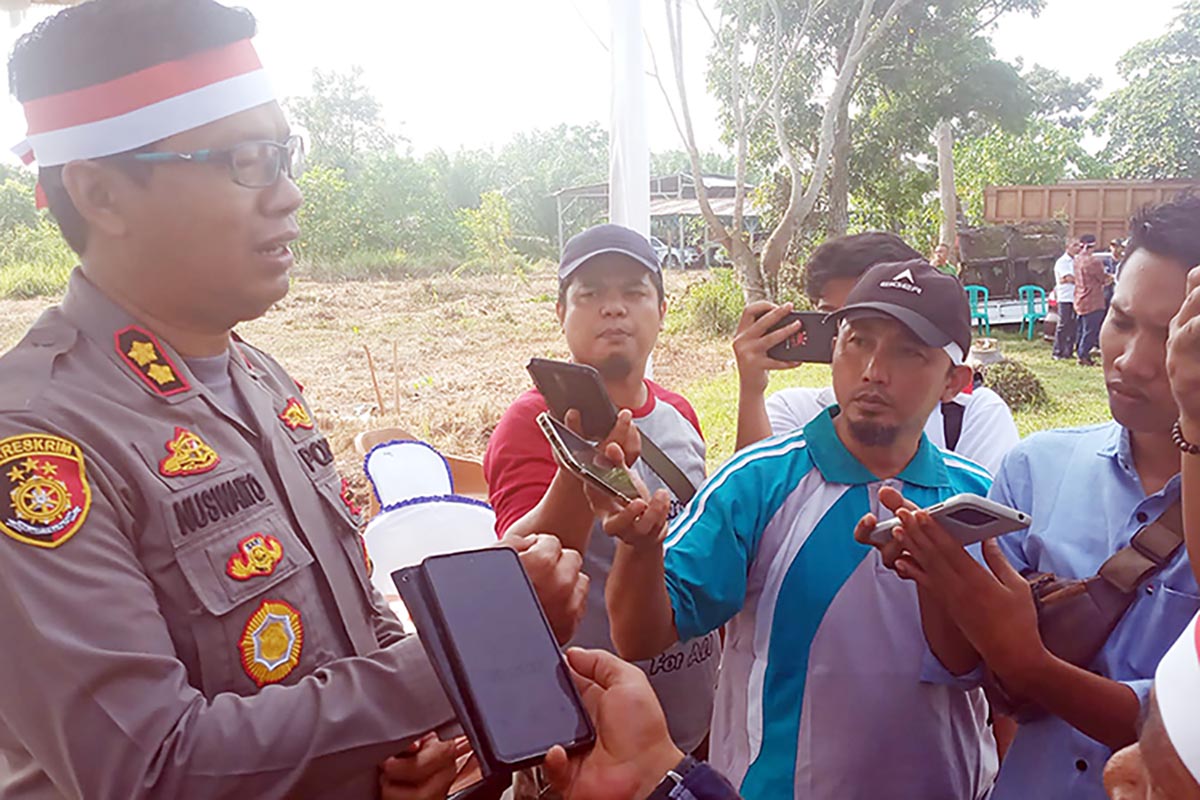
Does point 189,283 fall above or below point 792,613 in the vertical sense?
above

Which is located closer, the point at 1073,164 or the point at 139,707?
the point at 139,707

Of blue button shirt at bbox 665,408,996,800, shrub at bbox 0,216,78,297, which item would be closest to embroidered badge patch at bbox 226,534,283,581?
blue button shirt at bbox 665,408,996,800

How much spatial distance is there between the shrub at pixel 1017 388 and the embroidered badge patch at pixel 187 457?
25.6 feet

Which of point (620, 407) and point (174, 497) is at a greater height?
point (174, 497)

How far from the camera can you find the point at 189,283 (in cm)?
127

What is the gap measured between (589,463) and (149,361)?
31.0 inches

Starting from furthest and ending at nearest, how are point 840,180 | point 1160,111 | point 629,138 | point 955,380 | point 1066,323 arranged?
1. point 1160,111
2. point 840,180
3. point 1066,323
4. point 629,138
5. point 955,380

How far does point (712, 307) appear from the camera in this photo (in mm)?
10672

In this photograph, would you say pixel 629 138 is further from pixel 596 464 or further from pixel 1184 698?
pixel 1184 698

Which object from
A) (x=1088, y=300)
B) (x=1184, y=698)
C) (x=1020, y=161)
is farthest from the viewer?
(x=1020, y=161)

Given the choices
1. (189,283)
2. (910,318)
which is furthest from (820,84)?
(189,283)

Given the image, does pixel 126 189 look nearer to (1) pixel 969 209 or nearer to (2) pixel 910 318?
(2) pixel 910 318

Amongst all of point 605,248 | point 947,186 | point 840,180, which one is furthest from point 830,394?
point 947,186

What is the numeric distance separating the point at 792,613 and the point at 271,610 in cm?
98
